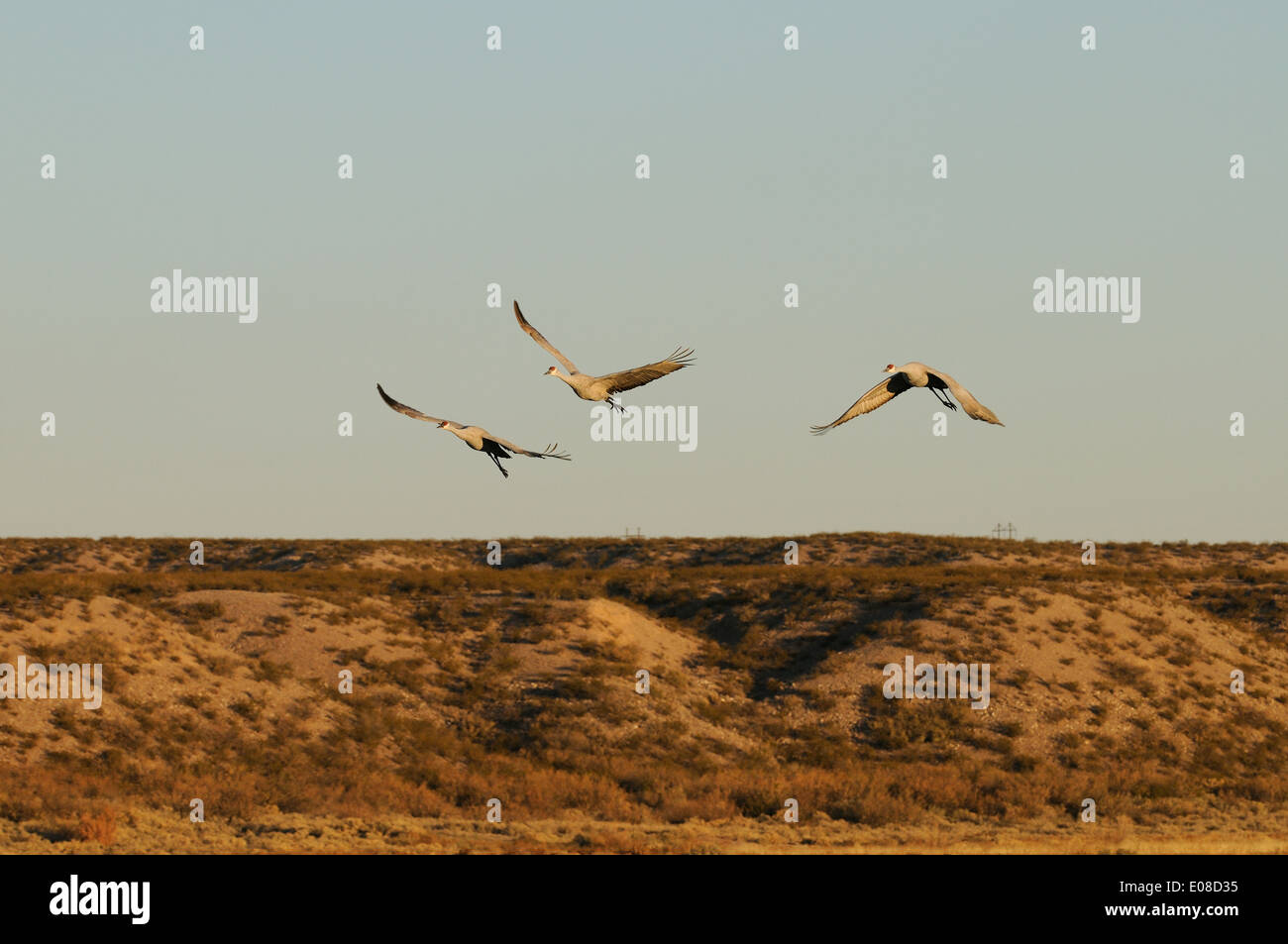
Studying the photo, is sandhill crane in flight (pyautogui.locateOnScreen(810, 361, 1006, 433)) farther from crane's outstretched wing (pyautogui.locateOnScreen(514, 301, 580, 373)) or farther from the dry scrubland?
the dry scrubland

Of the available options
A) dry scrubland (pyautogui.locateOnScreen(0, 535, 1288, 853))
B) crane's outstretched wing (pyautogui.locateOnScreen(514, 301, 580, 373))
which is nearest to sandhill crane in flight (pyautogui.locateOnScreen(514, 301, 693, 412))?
crane's outstretched wing (pyautogui.locateOnScreen(514, 301, 580, 373))

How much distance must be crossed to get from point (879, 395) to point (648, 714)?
3255 cm

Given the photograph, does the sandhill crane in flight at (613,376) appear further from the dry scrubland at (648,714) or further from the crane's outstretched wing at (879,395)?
the dry scrubland at (648,714)

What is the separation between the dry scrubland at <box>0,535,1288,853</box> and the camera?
36250 mm

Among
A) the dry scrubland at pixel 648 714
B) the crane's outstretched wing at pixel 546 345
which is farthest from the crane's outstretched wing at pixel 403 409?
the dry scrubland at pixel 648 714

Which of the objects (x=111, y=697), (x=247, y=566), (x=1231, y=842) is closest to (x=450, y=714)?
(x=111, y=697)

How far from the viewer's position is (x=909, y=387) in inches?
805

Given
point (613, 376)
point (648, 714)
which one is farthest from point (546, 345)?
point (648, 714)

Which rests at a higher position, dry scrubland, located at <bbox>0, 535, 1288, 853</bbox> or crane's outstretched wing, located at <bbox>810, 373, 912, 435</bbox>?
crane's outstretched wing, located at <bbox>810, 373, 912, 435</bbox>

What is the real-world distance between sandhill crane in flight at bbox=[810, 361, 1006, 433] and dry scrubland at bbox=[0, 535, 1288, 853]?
13866 millimetres

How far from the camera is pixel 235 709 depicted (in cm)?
4856

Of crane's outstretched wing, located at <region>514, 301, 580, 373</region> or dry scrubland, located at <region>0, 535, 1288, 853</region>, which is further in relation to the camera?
dry scrubland, located at <region>0, 535, 1288, 853</region>

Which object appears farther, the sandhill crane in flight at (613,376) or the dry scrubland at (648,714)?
the dry scrubland at (648,714)

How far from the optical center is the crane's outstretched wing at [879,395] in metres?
20.3
